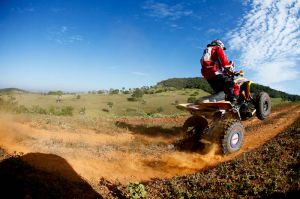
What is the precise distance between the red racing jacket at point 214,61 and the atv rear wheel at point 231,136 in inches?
58.2

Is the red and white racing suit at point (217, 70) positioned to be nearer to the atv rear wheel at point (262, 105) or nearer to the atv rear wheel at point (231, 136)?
the atv rear wheel at point (262, 105)

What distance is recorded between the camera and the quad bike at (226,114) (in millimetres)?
8219

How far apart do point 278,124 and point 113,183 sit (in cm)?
857

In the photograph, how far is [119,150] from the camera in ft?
30.1

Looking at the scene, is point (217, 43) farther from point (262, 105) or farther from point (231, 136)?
point (231, 136)

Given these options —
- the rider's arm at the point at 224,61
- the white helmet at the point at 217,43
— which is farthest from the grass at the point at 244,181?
the white helmet at the point at 217,43

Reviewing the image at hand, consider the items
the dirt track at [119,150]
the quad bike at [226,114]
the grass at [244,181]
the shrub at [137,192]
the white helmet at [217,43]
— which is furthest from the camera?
the white helmet at [217,43]

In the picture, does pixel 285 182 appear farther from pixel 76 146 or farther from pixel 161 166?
pixel 76 146

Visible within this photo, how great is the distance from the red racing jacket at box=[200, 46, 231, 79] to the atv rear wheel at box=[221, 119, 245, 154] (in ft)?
4.85

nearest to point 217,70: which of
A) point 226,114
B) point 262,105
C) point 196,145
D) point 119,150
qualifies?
point 226,114

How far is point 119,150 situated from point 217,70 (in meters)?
3.75

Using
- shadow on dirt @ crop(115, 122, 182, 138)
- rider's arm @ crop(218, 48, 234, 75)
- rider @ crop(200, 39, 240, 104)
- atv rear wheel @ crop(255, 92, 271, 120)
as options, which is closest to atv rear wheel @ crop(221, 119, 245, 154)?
rider @ crop(200, 39, 240, 104)

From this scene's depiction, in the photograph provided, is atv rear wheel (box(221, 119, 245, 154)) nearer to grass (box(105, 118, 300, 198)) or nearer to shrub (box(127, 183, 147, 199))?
grass (box(105, 118, 300, 198))

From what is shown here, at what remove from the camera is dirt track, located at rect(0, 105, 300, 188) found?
7.29 m
